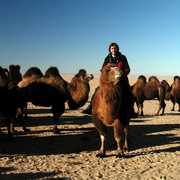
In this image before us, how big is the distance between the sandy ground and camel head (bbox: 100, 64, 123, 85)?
68.8 inches

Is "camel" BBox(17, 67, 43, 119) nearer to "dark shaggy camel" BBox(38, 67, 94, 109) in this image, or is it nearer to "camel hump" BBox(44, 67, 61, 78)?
"camel hump" BBox(44, 67, 61, 78)

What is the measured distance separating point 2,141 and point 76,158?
2490 millimetres

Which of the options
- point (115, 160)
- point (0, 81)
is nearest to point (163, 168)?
point (115, 160)

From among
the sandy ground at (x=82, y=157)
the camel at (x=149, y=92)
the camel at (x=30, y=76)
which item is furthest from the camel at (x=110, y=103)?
the camel at (x=149, y=92)

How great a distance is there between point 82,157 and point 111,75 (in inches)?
80.9

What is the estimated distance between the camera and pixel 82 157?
5004 mm

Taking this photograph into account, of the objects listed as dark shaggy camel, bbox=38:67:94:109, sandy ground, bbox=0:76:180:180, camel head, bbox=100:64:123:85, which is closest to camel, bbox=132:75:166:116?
sandy ground, bbox=0:76:180:180

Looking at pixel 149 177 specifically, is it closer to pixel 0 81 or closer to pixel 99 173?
pixel 99 173

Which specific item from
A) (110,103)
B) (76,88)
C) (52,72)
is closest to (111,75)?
(110,103)

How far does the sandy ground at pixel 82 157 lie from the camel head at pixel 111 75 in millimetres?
1747

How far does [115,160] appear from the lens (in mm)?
4762

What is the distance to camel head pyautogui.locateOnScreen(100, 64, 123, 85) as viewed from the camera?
4324 millimetres

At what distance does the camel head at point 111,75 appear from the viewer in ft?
14.2

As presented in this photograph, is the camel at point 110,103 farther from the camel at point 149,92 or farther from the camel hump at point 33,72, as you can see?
the camel at point 149,92
